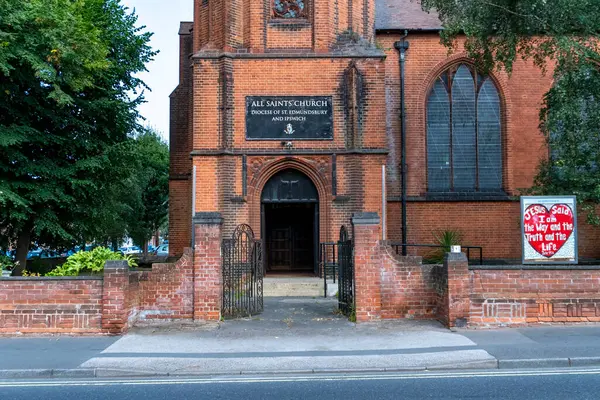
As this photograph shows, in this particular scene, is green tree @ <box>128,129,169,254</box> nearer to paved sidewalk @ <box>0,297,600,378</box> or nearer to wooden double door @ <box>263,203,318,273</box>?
wooden double door @ <box>263,203,318,273</box>

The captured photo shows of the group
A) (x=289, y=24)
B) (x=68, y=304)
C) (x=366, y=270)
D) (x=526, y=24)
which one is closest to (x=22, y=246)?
(x=68, y=304)

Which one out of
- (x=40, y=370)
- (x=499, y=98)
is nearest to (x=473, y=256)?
(x=499, y=98)

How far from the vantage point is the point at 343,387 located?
6.91 metres

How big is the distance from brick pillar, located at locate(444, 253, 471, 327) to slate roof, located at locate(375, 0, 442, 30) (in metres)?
12.2

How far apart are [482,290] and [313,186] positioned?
7.95 metres

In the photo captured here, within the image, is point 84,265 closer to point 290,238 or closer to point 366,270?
point 366,270

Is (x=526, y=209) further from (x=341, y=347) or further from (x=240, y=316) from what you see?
(x=240, y=316)

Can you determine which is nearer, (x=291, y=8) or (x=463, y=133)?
(x=291, y=8)

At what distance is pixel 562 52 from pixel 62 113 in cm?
1492

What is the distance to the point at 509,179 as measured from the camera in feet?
65.3

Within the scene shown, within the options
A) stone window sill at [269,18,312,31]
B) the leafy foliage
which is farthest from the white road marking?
stone window sill at [269,18,312,31]

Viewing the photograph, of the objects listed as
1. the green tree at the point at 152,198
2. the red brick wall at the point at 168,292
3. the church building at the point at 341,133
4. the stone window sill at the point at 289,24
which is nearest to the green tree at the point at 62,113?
the church building at the point at 341,133

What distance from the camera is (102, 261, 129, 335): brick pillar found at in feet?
33.3

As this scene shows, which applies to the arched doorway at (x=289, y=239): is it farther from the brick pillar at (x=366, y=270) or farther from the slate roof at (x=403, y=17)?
the brick pillar at (x=366, y=270)
